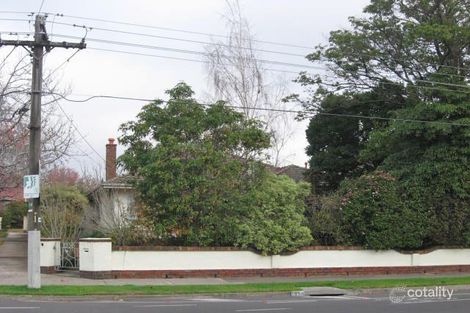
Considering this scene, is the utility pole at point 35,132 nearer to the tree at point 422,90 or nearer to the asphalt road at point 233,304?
the asphalt road at point 233,304

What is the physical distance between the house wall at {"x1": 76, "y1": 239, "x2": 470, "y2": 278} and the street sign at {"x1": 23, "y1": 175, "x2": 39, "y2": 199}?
125 inches

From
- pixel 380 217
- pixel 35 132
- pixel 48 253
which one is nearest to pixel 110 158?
pixel 48 253

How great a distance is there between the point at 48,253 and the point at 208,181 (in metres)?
6.11

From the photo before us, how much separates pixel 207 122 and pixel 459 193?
10.7m

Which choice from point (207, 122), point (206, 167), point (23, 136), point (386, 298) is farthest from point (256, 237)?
point (23, 136)

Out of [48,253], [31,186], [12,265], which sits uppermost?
[31,186]

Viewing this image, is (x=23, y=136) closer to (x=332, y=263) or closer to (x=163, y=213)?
(x=163, y=213)

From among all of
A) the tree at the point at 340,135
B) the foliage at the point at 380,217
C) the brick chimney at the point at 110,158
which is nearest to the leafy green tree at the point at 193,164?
the foliage at the point at 380,217

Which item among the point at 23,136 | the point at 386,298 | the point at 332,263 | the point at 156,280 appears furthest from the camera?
the point at 23,136

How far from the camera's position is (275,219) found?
76.0 ft

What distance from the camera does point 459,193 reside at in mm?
25141

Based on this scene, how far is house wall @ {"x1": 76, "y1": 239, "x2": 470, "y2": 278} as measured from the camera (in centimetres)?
2062

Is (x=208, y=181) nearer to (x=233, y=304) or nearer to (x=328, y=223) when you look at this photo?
(x=328, y=223)

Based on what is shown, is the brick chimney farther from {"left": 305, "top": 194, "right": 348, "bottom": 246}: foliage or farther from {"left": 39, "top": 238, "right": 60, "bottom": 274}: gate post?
{"left": 305, "top": 194, "right": 348, "bottom": 246}: foliage
